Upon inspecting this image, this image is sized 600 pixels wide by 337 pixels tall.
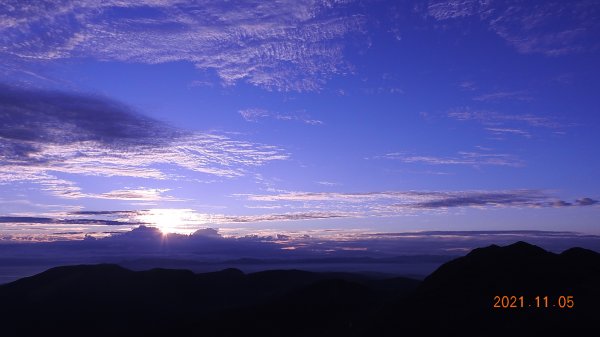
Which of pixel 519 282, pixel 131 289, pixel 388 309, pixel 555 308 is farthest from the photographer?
pixel 131 289

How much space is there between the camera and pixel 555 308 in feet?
192

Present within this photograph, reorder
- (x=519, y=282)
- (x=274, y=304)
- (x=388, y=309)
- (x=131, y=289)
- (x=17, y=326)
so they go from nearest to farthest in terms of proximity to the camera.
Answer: (x=519, y=282) → (x=388, y=309) → (x=274, y=304) → (x=17, y=326) → (x=131, y=289)

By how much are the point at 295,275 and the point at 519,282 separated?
129203 millimetres

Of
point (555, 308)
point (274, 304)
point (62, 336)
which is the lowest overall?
point (62, 336)

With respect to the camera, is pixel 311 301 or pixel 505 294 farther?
pixel 311 301

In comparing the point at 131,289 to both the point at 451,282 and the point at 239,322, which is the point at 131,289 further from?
the point at 451,282

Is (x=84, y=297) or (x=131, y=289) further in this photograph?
(x=131, y=289)

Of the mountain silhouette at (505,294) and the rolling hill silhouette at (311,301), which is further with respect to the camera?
the rolling hill silhouette at (311,301)

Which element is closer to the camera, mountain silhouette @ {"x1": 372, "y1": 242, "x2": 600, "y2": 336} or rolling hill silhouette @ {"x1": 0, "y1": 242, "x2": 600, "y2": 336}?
mountain silhouette @ {"x1": 372, "y1": 242, "x2": 600, "y2": 336}

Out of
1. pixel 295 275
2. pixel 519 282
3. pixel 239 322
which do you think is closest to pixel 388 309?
pixel 519 282

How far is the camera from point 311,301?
4774 inches

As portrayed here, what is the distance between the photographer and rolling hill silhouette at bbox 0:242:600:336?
62.6 m

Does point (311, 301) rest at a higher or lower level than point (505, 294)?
lower

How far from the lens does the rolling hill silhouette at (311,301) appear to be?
62594 mm
